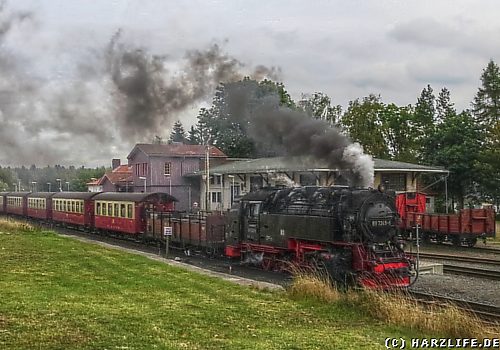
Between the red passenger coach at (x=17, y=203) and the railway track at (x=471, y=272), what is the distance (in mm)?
46497

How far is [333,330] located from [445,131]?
44172mm

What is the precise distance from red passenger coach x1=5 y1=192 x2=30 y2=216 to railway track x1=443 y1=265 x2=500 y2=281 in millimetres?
46497

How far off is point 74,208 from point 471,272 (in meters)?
31.5

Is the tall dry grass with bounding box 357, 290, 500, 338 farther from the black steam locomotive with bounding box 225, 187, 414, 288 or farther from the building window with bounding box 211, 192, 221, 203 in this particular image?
the building window with bounding box 211, 192, 221, 203

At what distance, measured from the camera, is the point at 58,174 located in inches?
4400

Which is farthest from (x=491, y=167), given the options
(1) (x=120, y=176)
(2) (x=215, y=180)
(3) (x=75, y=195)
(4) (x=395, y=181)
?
(1) (x=120, y=176)

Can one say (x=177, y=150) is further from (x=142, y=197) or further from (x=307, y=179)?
(x=142, y=197)

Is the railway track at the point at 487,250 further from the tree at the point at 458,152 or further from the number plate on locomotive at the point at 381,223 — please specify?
the tree at the point at 458,152

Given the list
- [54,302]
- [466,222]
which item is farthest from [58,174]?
[54,302]

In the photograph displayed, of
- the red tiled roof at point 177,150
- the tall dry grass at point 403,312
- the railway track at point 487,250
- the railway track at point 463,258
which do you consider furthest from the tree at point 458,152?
the tall dry grass at point 403,312

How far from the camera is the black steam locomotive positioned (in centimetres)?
1694

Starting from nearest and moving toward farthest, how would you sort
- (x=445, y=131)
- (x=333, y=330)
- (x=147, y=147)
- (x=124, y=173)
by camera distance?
1. (x=333, y=330)
2. (x=445, y=131)
3. (x=147, y=147)
4. (x=124, y=173)

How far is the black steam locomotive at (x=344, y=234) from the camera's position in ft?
55.6

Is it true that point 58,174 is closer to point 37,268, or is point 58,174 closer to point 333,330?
point 37,268
